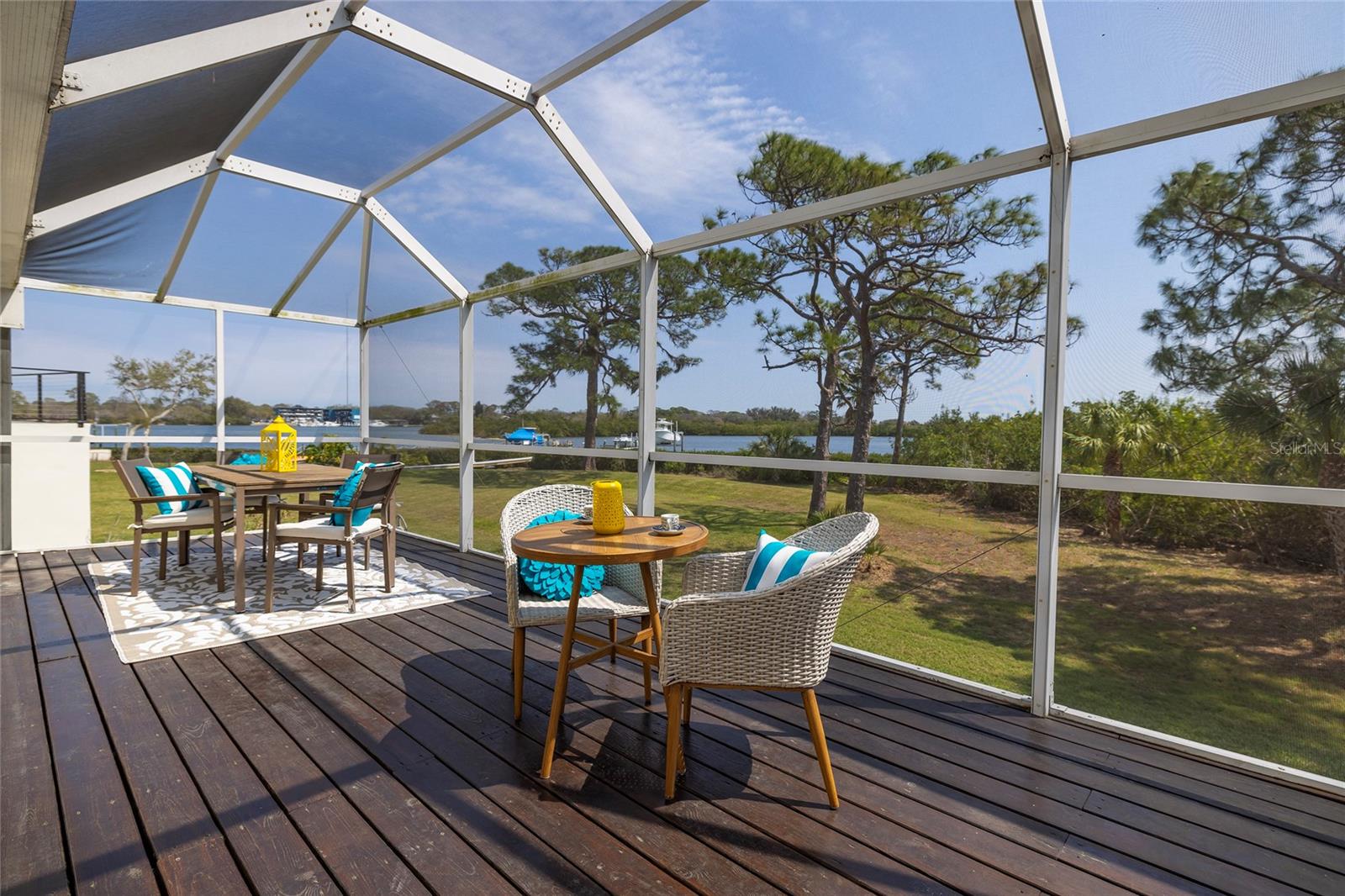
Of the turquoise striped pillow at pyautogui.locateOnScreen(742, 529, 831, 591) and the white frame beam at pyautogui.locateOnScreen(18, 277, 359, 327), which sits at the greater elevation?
the white frame beam at pyautogui.locateOnScreen(18, 277, 359, 327)

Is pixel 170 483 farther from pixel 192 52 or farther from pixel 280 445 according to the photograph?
pixel 192 52

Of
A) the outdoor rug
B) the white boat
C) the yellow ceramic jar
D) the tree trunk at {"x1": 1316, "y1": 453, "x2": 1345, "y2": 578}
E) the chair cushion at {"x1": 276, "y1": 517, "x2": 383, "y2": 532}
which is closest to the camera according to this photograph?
the tree trunk at {"x1": 1316, "y1": 453, "x2": 1345, "y2": 578}

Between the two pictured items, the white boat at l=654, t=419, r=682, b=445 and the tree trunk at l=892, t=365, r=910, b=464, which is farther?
the white boat at l=654, t=419, r=682, b=445

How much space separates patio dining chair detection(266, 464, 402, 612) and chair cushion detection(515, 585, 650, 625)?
6.13 feet

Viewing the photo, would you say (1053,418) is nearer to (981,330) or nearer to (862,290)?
(981,330)

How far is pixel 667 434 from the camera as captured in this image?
→ 4453 mm

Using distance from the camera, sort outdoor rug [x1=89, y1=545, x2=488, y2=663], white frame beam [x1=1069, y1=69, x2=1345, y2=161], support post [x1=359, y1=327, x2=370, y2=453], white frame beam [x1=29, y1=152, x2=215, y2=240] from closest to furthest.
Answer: white frame beam [x1=1069, y1=69, x2=1345, y2=161] < outdoor rug [x1=89, y1=545, x2=488, y2=663] < white frame beam [x1=29, y1=152, x2=215, y2=240] < support post [x1=359, y1=327, x2=370, y2=453]

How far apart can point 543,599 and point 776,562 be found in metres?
1.08

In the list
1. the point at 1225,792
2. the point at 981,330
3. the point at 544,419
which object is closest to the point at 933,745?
the point at 1225,792

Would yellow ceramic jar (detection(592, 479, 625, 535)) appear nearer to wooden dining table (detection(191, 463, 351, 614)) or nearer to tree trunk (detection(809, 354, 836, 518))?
tree trunk (detection(809, 354, 836, 518))

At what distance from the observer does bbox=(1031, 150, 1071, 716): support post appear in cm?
265

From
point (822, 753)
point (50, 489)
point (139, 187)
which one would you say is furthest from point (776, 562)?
point (50, 489)

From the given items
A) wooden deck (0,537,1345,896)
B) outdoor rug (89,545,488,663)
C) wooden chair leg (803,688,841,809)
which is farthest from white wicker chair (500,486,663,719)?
outdoor rug (89,545,488,663)

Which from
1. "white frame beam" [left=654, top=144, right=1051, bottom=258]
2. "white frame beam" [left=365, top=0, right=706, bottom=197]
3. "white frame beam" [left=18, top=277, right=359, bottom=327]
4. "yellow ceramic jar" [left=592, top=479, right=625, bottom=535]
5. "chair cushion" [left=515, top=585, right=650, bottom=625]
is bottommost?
"chair cushion" [left=515, top=585, right=650, bottom=625]
